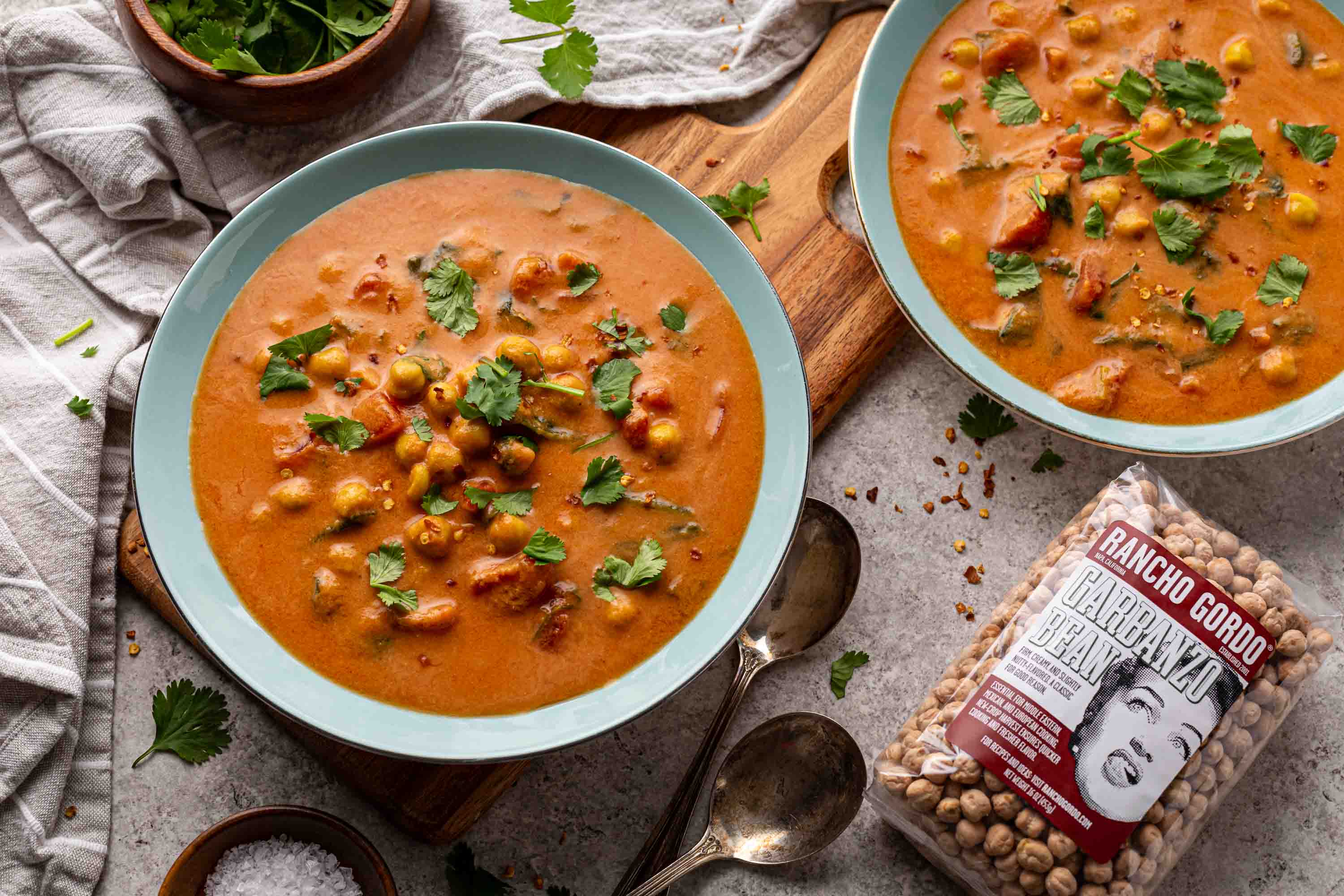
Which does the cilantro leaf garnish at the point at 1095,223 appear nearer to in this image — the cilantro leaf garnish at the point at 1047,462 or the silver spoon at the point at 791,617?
the cilantro leaf garnish at the point at 1047,462

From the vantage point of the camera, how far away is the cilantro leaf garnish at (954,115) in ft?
14.3

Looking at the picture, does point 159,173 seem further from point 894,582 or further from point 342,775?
point 894,582

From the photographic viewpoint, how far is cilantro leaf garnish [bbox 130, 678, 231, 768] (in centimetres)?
405

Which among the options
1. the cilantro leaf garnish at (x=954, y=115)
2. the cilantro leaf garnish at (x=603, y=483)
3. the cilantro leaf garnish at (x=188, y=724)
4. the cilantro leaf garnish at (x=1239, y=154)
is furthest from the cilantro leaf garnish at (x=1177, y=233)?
the cilantro leaf garnish at (x=188, y=724)

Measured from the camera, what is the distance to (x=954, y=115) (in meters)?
4.37

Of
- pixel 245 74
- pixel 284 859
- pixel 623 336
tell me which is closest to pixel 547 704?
pixel 284 859

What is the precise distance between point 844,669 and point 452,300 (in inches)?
75.8

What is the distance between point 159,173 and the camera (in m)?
4.22

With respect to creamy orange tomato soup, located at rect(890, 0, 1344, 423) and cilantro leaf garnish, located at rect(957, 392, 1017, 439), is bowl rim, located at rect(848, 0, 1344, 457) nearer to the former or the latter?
creamy orange tomato soup, located at rect(890, 0, 1344, 423)

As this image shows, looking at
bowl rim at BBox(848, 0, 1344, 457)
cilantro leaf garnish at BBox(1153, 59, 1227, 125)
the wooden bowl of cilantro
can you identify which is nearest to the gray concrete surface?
bowl rim at BBox(848, 0, 1344, 457)

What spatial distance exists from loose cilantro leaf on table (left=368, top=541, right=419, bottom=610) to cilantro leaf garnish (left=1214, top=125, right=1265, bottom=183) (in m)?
3.30

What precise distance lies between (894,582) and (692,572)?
982 mm

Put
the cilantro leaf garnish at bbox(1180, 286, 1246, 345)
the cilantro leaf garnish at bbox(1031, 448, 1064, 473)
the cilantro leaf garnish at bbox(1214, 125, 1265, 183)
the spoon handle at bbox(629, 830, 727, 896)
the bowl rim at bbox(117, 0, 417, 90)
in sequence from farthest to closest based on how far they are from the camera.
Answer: the cilantro leaf garnish at bbox(1031, 448, 1064, 473) → the cilantro leaf garnish at bbox(1214, 125, 1265, 183) → the cilantro leaf garnish at bbox(1180, 286, 1246, 345) → the bowl rim at bbox(117, 0, 417, 90) → the spoon handle at bbox(629, 830, 727, 896)

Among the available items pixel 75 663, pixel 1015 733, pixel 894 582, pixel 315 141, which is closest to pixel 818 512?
pixel 894 582
